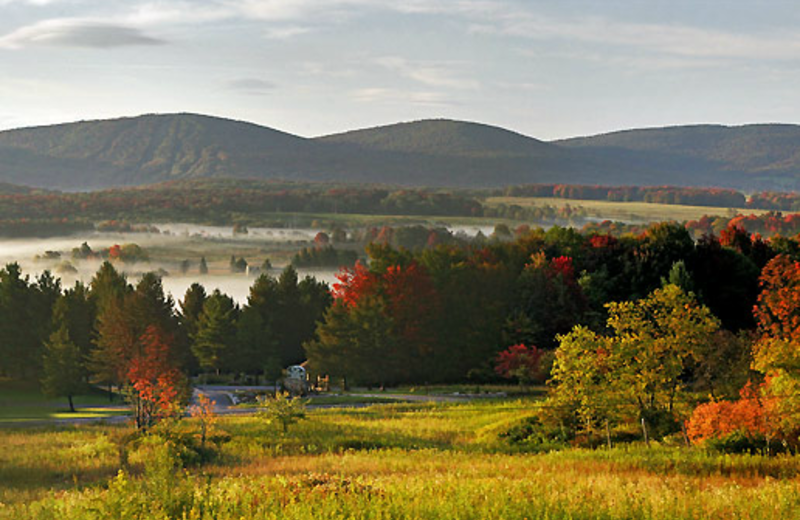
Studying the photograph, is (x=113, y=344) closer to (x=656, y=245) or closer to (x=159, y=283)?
(x=159, y=283)

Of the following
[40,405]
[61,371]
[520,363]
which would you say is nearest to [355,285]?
[520,363]

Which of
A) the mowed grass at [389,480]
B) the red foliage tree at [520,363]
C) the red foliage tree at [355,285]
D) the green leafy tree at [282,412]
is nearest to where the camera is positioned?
the mowed grass at [389,480]

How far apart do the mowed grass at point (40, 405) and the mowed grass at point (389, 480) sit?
66.7 feet

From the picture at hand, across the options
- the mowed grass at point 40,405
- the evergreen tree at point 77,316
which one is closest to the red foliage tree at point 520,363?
the mowed grass at point 40,405

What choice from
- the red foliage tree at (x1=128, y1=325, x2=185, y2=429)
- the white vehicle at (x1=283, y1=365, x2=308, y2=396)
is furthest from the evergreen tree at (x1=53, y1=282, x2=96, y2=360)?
the white vehicle at (x1=283, y1=365, x2=308, y2=396)

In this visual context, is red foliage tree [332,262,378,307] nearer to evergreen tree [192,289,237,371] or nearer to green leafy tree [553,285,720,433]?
evergreen tree [192,289,237,371]

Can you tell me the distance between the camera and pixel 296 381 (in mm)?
72938

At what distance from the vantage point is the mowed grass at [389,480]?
12844 mm

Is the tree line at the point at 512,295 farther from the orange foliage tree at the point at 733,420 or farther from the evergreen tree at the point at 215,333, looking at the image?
the orange foliage tree at the point at 733,420

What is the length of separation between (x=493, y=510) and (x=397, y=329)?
204 feet

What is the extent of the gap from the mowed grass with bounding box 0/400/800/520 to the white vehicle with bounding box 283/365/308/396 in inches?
1178

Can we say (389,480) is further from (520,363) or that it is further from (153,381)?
(520,363)

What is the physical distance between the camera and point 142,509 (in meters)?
12.8

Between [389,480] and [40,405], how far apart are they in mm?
61534
